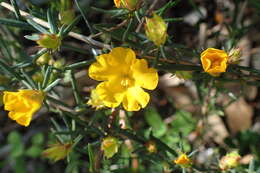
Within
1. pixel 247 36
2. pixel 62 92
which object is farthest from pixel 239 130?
pixel 62 92

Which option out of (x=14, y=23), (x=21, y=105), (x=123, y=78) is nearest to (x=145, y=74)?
(x=123, y=78)

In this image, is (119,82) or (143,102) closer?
(143,102)

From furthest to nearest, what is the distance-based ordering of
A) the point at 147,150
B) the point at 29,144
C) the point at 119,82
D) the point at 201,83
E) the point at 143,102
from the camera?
the point at 29,144
the point at 201,83
the point at 147,150
the point at 119,82
the point at 143,102

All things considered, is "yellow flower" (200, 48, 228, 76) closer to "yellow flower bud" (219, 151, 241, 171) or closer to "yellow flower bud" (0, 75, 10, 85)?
"yellow flower bud" (219, 151, 241, 171)

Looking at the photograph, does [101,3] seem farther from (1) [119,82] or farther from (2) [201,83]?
(1) [119,82]

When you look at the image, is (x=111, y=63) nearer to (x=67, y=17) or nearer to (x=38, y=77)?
(x=67, y=17)

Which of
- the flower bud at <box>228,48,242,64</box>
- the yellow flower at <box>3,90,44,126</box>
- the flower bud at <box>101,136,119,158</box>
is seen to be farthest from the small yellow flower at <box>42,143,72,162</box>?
the flower bud at <box>228,48,242,64</box>

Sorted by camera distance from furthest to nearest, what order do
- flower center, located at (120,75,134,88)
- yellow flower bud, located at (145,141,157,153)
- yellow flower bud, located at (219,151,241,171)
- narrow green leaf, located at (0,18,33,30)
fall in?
yellow flower bud, located at (145,141,157,153) → yellow flower bud, located at (219,151,241,171) → flower center, located at (120,75,134,88) → narrow green leaf, located at (0,18,33,30)

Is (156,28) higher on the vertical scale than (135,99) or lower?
higher
